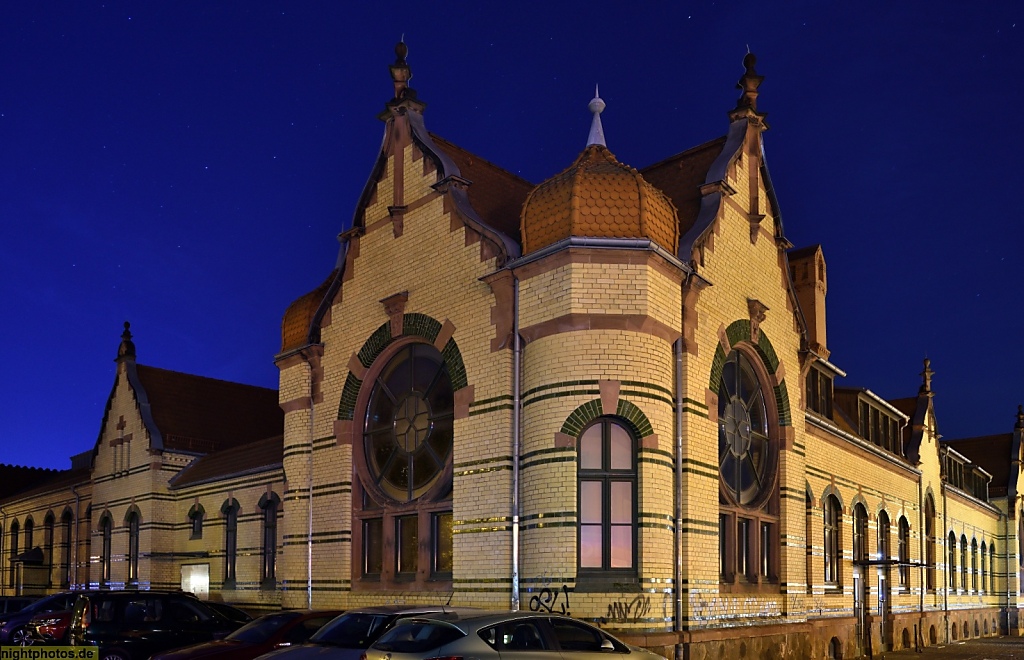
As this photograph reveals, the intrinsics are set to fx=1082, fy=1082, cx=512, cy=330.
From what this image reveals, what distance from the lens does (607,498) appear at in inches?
719

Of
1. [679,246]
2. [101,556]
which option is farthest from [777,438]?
[101,556]

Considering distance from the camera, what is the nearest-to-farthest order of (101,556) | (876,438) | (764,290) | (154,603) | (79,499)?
(154,603) → (764,290) → (876,438) → (101,556) → (79,499)

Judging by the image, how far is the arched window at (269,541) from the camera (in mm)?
29016

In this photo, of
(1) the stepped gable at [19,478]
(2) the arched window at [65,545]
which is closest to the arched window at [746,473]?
(2) the arched window at [65,545]

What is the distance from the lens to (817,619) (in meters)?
24.3

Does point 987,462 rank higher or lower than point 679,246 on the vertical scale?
lower

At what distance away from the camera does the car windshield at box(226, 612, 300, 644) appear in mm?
15758

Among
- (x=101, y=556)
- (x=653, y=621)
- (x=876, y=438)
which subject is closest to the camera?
(x=653, y=621)

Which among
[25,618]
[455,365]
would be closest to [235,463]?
[25,618]

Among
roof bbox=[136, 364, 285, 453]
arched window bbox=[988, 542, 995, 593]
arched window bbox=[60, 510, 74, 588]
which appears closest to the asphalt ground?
arched window bbox=[988, 542, 995, 593]

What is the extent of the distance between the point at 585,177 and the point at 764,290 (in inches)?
255

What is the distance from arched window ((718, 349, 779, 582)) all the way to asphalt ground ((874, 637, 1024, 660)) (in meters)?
9.53

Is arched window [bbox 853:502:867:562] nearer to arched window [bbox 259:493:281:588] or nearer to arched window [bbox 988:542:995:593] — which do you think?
arched window [bbox 259:493:281:588]

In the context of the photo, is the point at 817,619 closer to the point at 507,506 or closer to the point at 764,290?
the point at 764,290
